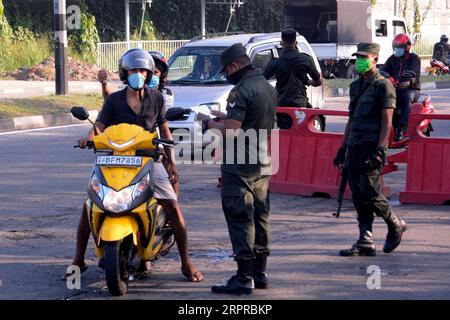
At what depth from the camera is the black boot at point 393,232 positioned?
336 inches

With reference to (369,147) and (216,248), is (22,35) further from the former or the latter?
(369,147)

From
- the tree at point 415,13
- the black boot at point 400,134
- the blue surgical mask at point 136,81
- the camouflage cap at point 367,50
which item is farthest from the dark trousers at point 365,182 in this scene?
the tree at point 415,13

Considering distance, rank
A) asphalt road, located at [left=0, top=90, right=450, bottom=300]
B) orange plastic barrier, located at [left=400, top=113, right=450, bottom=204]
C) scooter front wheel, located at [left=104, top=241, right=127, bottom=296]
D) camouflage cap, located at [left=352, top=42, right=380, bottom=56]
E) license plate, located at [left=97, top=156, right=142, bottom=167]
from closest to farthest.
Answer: scooter front wheel, located at [left=104, top=241, right=127, bottom=296] → license plate, located at [left=97, top=156, right=142, bottom=167] → asphalt road, located at [left=0, top=90, right=450, bottom=300] → camouflage cap, located at [left=352, top=42, right=380, bottom=56] → orange plastic barrier, located at [left=400, top=113, right=450, bottom=204]

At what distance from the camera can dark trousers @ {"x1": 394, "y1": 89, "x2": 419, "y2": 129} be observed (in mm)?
15266

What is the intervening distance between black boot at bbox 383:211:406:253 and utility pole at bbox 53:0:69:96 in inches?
576

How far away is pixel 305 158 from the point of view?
38.9 ft

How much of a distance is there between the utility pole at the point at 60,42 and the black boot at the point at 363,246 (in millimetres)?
14558

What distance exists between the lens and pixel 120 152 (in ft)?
23.3

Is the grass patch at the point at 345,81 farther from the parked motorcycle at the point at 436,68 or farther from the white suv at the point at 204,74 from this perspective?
the white suv at the point at 204,74

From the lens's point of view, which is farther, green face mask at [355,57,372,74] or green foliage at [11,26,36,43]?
green foliage at [11,26,36,43]

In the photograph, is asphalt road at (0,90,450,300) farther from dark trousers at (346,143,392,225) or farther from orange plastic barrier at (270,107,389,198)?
dark trousers at (346,143,392,225)

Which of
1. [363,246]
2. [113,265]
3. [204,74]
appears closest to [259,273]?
[113,265]

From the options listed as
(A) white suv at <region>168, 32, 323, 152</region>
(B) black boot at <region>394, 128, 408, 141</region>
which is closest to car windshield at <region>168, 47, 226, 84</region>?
(A) white suv at <region>168, 32, 323, 152</region>

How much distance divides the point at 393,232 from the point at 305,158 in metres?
3.38
